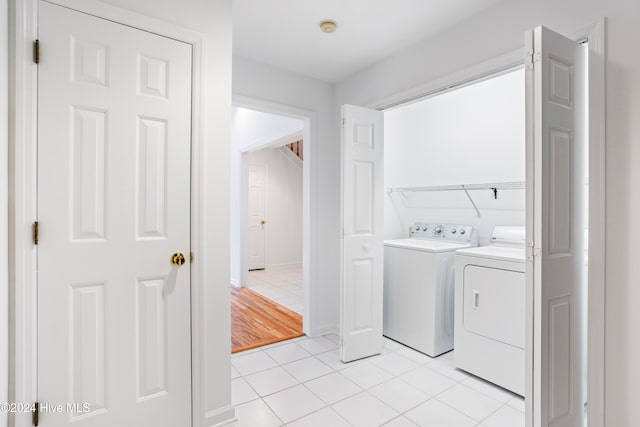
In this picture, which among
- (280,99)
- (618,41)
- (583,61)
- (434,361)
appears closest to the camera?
(618,41)

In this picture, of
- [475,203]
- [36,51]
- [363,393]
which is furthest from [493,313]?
[36,51]

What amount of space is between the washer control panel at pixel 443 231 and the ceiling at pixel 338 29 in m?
1.68

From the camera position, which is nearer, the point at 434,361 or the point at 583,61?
the point at 583,61

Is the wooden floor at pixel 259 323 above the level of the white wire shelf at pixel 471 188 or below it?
below

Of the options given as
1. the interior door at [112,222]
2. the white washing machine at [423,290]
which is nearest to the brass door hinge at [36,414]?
the interior door at [112,222]

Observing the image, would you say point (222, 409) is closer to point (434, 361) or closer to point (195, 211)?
point (195, 211)

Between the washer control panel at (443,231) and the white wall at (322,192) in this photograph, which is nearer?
the washer control panel at (443,231)

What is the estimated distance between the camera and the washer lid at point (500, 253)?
7.24 ft

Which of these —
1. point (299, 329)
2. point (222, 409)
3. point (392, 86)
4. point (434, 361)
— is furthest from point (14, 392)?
point (392, 86)

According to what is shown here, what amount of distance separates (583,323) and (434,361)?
121 cm

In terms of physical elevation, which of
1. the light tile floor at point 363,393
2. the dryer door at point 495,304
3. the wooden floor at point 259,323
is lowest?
the light tile floor at point 363,393

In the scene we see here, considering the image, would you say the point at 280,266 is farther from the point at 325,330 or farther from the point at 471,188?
the point at 471,188

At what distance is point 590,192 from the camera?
1674 mm

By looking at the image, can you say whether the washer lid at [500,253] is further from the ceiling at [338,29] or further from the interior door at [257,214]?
the interior door at [257,214]
